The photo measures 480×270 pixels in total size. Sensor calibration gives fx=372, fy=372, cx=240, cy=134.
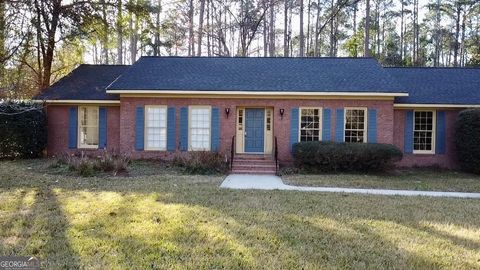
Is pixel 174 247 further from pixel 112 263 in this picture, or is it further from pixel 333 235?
pixel 333 235

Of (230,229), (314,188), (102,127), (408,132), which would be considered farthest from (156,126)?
(408,132)

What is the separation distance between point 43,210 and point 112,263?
127 inches

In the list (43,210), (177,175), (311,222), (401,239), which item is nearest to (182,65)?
(177,175)

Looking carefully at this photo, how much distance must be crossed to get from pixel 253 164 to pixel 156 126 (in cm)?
421

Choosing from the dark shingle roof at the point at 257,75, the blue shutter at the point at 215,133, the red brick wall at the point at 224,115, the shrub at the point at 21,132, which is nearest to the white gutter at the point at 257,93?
the dark shingle roof at the point at 257,75

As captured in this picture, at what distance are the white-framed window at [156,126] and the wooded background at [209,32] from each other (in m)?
4.63

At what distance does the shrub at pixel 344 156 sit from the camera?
1271 centimetres

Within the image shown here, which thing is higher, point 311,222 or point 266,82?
point 266,82

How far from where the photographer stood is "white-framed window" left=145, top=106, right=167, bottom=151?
14.8 meters

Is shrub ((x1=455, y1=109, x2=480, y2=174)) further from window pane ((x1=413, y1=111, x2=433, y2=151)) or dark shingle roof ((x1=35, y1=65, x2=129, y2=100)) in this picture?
dark shingle roof ((x1=35, y1=65, x2=129, y2=100))

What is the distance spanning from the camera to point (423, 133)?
1522 cm

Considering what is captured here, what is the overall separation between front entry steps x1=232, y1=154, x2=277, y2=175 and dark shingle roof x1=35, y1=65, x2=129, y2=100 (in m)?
5.92

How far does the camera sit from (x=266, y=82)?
49.2ft

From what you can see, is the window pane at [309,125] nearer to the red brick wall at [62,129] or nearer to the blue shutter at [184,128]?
the blue shutter at [184,128]
